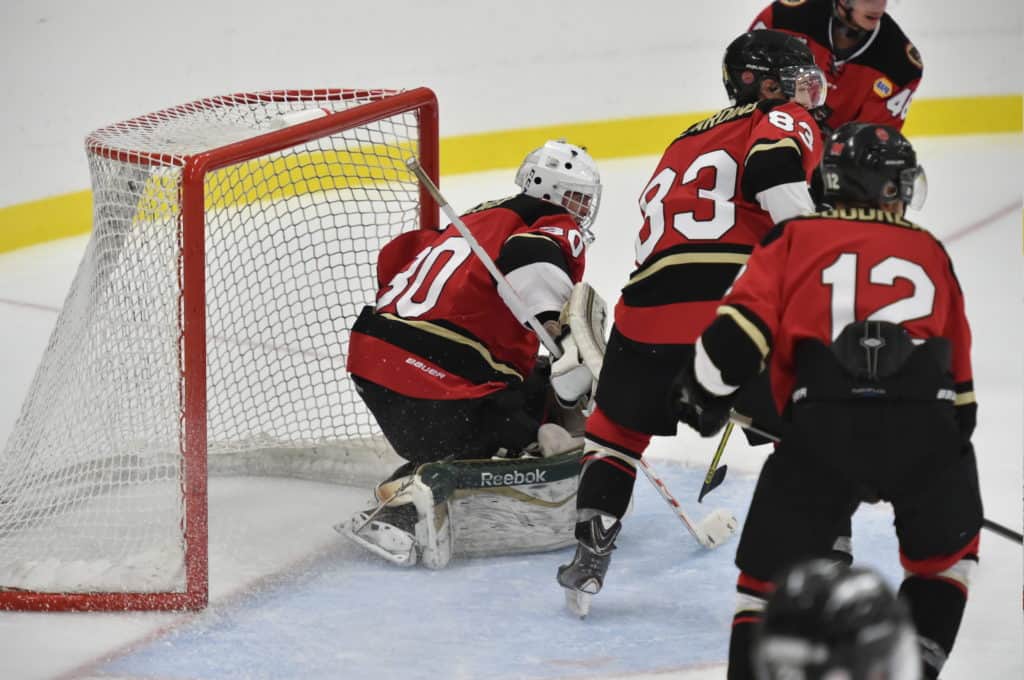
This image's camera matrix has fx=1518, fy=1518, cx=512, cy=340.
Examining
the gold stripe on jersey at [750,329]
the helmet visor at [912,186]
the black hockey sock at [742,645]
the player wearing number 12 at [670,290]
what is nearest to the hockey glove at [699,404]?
the gold stripe on jersey at [750,329]

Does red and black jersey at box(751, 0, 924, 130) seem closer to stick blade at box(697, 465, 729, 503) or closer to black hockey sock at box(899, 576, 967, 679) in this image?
stick blade at box(697, 465, 729, 503)

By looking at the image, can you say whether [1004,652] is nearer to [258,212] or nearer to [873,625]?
[873,625]

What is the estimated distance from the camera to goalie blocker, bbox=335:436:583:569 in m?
3.13

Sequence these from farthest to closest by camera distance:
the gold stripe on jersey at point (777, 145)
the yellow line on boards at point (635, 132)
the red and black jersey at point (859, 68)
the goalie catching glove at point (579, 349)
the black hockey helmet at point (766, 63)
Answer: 1. the yellow line on boards at point (635, 132)
2. the red and black jersey at point (859, 68)
3. the goalie catching glove at point (579, 349)
4. the black hockey helmet at point (766, 63)
5. the gold stripe on jersey at point (777, 145)

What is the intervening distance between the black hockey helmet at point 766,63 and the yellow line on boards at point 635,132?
306 cm

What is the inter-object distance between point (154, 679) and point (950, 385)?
141cm

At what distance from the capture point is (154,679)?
260 centimetres

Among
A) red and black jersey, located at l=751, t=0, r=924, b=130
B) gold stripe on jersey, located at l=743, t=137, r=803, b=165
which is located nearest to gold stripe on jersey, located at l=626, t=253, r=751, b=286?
gold stripe on jersey, located at l=743, t=137, r=803, b=165

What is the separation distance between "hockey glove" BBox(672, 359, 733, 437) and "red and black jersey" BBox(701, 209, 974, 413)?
0.20 ft

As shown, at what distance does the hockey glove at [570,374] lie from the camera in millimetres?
3086

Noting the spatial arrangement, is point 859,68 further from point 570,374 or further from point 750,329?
point 750,329

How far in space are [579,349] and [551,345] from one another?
12cm

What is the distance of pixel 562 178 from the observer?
330 centimetres

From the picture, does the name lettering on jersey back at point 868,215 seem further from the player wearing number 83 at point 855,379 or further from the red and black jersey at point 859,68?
the red and black jersey at point 859,68
